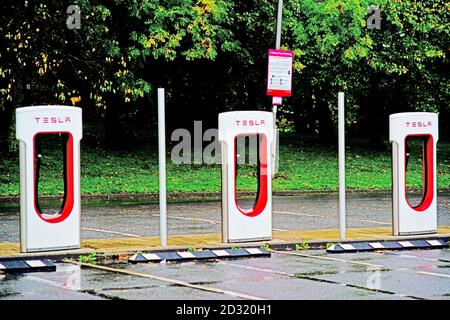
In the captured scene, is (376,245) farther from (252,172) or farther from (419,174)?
(419,174)

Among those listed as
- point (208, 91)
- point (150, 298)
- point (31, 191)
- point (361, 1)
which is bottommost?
point (150, 298)

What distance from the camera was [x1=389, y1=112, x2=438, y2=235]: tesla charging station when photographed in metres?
14.9

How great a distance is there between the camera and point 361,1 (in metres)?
35.3

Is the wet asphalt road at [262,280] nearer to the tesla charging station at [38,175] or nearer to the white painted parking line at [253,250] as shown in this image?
the white painted parking line at [253,250]

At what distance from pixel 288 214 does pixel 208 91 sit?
17152 millimetres

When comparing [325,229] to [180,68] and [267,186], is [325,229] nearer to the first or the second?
[267,186]

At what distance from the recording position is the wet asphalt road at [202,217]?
1692cm

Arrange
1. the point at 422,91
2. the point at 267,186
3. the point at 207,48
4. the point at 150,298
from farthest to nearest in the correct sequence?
the point at 422,91 < the point at 207,48 < the point at 267,186 < the point at 150,298

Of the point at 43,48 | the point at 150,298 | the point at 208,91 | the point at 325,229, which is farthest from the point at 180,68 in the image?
the point at 150,298

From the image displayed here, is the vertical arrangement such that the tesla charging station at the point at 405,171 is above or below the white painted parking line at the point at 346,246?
above

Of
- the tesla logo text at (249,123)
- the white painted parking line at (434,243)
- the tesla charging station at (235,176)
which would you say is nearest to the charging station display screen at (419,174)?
the white painted parking line at (434,243)

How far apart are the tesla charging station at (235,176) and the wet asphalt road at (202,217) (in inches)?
88.7

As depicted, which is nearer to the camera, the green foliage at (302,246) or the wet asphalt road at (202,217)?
the green foliage at (302,246)

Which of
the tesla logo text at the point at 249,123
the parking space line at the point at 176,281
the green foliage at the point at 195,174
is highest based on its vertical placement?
the tesla logo text at the point at 249,123
